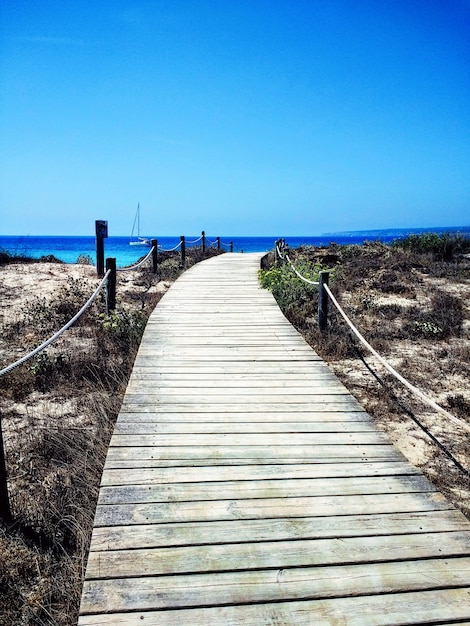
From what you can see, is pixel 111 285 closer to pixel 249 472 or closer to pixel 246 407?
pixel 246 407

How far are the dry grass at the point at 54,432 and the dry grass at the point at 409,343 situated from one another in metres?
2.87

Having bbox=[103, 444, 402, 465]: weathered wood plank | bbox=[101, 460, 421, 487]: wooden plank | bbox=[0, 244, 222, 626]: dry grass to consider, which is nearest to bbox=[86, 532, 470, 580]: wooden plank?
bbox=[0, 244, 222, 626]: dry grass

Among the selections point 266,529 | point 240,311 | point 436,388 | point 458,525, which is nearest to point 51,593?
point 266,529

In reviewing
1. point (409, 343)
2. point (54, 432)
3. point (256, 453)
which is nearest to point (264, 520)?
point (256, 453)

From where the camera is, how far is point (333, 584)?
228 centimetres

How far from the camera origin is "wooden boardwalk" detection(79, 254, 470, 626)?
85.3 inches

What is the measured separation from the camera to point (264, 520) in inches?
107

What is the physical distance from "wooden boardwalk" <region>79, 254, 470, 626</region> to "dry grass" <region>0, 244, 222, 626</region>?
14.6 inches

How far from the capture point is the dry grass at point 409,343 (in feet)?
15.4

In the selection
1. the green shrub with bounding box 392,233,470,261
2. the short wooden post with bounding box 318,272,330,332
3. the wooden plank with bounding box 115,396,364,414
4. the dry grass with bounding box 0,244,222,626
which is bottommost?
the dry grass with bounding box 0,244,222,626

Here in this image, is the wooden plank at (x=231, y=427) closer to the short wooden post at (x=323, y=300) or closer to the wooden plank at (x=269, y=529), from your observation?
the wooden plank at (x=269, y=529)

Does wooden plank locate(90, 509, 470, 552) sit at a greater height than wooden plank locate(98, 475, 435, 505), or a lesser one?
lesser

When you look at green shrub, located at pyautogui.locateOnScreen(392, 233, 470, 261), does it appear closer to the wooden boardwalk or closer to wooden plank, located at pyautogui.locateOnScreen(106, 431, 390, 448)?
the wooden boardwalk

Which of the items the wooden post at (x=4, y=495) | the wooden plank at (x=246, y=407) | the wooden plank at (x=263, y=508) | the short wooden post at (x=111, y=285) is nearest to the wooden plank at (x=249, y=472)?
the wooden plank at (x=263, y=508)
